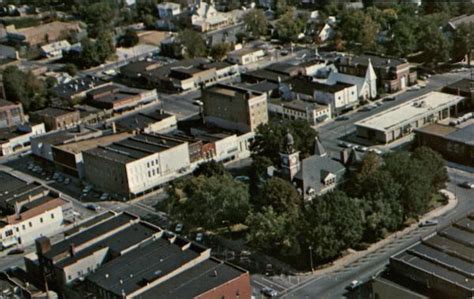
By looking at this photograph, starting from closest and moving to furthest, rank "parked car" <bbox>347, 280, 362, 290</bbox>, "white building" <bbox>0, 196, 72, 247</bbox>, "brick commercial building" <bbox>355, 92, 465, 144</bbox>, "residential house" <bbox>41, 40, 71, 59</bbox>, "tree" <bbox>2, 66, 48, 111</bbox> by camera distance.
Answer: "parked car" <bbox>347, 280, 362, 290</bbox>, "white building" <bbox>0, 196, 72, 247</bbox>, "brick commercial building" <bbox>355, 92, 465, 144</bbox>, "tree" <bbox>2, 66, 48, 111</bbox>, "residential house" <bbox>41, 40, 71, 59</bbox>

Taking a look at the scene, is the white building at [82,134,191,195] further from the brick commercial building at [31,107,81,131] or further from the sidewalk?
the sidewalk

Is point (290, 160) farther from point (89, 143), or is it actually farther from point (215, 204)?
point (89, 143)

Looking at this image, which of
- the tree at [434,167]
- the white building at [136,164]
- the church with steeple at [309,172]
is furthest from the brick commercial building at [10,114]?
the tree at [434,167]

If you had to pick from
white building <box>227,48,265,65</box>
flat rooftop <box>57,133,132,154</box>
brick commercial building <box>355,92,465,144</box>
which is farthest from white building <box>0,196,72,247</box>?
white building <box>227,48,265,65</box>

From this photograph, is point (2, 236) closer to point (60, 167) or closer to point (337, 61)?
point (60, 167)

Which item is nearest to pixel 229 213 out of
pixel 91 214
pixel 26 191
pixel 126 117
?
pixel 91 214

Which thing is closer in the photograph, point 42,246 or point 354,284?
point 354,284

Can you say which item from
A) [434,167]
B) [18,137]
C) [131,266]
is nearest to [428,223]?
[434,167]
